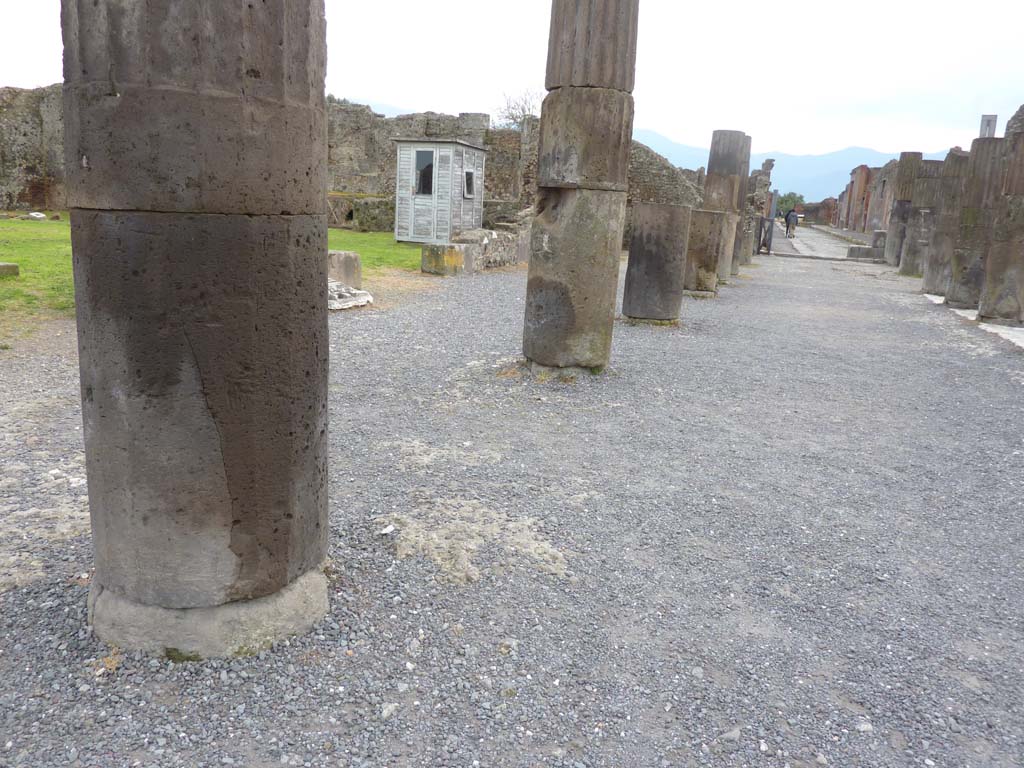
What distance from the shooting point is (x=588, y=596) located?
354cm

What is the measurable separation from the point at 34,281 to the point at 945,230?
1785cm

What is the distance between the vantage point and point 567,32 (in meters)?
6.93

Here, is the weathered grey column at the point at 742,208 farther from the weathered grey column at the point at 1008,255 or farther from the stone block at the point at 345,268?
the stone block at the point at 345,268

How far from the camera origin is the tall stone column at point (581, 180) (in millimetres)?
6906

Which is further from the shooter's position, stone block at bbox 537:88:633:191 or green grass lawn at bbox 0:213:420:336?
green grass lawn at bbox 0:213:420:336

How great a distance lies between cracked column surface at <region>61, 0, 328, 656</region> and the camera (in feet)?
8.20

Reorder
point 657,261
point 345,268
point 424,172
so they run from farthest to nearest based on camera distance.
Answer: point 424,172 < point 345,268 < point 657,261

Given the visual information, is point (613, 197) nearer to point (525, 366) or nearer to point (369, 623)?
point (525, 366)

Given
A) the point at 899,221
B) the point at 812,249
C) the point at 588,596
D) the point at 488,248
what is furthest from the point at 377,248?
the point at 812,249

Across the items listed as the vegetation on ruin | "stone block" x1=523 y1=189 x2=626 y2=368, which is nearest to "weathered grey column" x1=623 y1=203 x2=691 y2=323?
"stone block" x1=523 y1=189 x2=626 y2=368

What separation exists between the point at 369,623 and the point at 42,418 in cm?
380

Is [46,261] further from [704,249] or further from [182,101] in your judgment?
[182,101]

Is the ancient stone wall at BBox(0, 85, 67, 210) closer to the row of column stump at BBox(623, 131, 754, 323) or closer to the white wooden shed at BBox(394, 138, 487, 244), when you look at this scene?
the white wooden shed at BBox(394, 138, 487, 244)

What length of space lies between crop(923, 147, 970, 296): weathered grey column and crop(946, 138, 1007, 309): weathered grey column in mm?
2167
